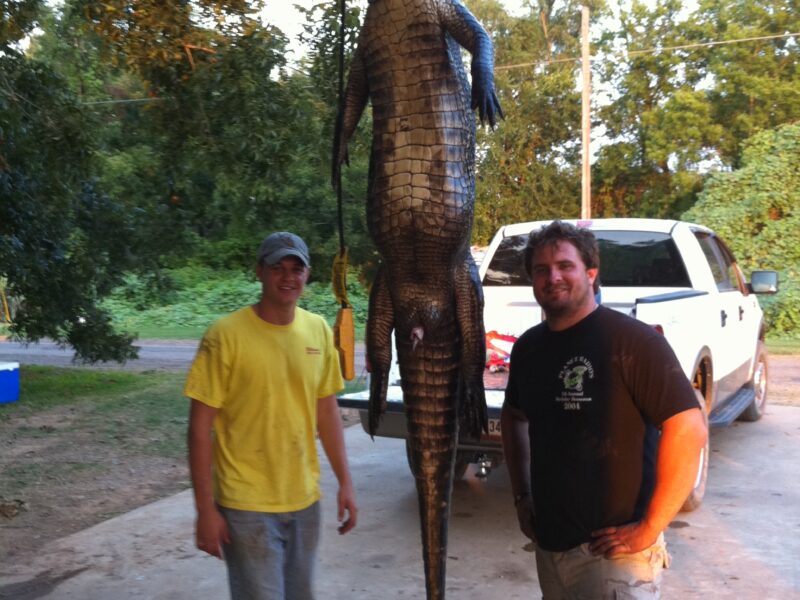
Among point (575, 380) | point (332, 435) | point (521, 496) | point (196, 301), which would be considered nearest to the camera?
point (575, 380)

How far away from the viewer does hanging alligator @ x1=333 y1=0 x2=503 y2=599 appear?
1.91 m

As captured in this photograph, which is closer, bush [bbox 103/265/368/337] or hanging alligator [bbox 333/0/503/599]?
hanging alligator [bbox 333/0/503/599]

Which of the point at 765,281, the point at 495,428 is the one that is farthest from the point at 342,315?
the point at 765,281

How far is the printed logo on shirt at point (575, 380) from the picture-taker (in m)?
2.11

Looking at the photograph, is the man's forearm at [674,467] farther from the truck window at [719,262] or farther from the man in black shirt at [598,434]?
the truck window at [719,262]

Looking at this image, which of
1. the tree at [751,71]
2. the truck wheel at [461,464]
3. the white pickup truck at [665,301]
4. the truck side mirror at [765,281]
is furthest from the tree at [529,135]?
the truck wheel at [461,464]

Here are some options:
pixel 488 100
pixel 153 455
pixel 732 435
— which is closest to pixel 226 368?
pixel 488 100

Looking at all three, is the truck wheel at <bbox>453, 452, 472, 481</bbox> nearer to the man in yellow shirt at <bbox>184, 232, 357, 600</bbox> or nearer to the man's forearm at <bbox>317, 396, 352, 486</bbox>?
the man's forearm at <bbox>317, 396, 352, 486</bbox>

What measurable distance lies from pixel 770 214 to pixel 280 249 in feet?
53.2

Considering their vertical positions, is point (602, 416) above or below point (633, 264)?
below

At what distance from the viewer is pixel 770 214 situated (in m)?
16.8

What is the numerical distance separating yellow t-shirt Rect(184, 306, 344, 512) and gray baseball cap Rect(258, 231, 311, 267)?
0.19 meters

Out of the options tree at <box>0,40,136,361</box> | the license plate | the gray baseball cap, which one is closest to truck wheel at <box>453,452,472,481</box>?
the license plate

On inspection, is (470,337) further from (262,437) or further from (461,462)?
(461,462)
